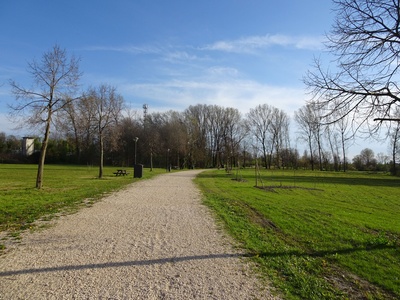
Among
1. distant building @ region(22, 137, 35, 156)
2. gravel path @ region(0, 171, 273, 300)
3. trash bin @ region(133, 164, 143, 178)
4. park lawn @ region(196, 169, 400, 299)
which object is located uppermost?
distant building @ region(22, 137, 35, 156)

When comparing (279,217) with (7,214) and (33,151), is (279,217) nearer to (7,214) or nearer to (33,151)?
(7,214)

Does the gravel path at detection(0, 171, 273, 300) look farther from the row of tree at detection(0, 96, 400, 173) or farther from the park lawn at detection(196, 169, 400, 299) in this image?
the row of tree at detection(0, 96, 400, 173)

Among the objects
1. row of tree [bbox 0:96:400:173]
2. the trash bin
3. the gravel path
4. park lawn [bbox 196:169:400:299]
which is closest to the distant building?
row of tree [bbox 0:96:400:173]

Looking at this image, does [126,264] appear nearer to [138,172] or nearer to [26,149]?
[138,172]

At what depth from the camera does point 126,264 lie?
4.79 meters

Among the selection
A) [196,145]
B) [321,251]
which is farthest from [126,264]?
[196,145]

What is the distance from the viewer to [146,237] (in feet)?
21.5

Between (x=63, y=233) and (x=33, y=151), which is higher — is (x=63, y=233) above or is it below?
below

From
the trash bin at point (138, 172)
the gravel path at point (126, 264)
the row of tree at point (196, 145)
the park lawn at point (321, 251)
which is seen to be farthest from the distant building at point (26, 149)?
the park lawn at point (321, 251)

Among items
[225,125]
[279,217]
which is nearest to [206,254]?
[279,217]

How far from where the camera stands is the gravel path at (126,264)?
3814 mm

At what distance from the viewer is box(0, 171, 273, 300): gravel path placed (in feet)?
12.5

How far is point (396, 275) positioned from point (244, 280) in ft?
9.16

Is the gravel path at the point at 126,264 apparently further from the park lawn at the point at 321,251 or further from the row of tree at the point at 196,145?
the row of tree at the point at 196,145
